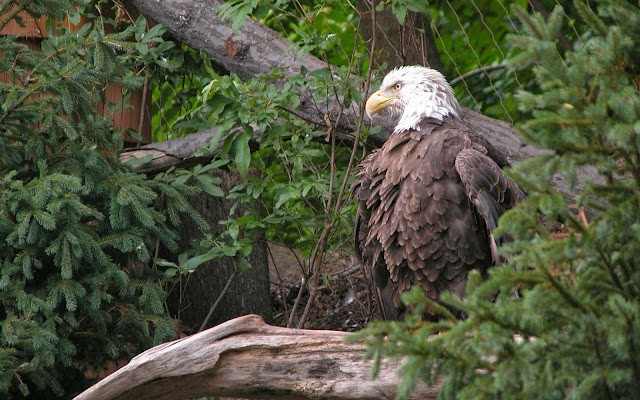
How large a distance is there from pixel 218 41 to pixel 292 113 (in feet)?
3.45

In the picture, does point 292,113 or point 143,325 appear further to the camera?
point 292,113

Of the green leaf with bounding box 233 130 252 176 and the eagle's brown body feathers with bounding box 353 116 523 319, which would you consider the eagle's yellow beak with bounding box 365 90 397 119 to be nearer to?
the eagle's brown body feathers with bounding box 353 116 523 319

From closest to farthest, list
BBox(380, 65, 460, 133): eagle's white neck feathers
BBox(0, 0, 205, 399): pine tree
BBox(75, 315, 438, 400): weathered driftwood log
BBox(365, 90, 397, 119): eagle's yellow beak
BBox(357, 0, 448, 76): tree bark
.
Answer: BBox(75, 315, 438, 400): weathered driftwood log, BBox(0, 0, 205, 399): pine tree, BBox(380, 65, 460, 133): eagle's white neck feathers, BBox(365, 90, 397, 119): eagle's yellow beak, BBox(357, 0, 448, 76): tree bark

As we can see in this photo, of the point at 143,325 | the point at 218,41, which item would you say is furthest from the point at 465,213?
the point at 218,41

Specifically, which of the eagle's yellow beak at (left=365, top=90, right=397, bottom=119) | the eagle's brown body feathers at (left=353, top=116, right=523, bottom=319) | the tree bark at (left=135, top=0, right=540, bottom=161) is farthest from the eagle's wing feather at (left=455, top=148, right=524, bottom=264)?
the tree bark at (left=135, top=0, right=540, bottom=161)

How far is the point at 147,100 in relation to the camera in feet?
16.1

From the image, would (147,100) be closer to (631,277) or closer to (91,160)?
(91,160)

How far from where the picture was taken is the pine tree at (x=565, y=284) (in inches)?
57.4

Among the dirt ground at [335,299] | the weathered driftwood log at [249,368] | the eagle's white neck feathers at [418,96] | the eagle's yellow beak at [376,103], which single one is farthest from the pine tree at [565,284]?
the dirt ground at [335,299]

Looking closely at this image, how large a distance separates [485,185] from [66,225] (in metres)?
1.86

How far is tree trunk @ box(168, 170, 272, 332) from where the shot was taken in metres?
4.65

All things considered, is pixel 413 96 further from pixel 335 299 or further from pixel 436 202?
pixel 335 299

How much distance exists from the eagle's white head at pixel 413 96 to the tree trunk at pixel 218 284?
1.26 m

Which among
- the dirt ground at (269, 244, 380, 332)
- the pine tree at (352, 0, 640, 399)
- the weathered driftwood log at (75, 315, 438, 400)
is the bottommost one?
the dirt ground at (269, 244, 380, 332)
